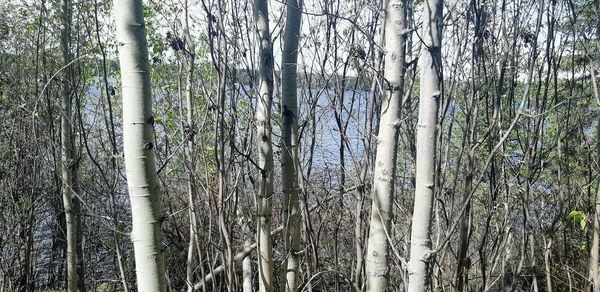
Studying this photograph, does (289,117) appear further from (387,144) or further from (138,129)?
(138,129)

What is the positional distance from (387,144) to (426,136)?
1.13ft

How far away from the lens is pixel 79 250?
20.8 feet

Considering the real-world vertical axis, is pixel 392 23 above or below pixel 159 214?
above

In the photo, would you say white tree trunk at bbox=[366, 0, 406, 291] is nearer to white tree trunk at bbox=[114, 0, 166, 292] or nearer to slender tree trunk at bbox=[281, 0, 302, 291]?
slender tree trunk at bbox=[281, 0, 302, 291]

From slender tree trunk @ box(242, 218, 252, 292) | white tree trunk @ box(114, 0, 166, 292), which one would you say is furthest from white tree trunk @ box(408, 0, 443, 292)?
slender tree trunk @ box(242, 218, 252, 292)

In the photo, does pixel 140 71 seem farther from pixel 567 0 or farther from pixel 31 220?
pixel 31 220

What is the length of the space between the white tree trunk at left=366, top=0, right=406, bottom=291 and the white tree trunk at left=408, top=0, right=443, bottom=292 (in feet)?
0.85

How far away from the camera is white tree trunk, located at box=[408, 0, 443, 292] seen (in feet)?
5.50

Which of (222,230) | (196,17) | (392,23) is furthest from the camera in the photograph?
(196,17)

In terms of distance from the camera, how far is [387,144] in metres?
2.03

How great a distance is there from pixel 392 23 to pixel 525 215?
1.93 m

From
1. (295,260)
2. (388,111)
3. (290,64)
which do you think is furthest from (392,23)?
(295,260)

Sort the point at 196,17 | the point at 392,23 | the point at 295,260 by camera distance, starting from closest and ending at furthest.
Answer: the point at 392,23, the point at 295,260, the point at 196,17

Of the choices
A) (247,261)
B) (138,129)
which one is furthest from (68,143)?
(138,129)
